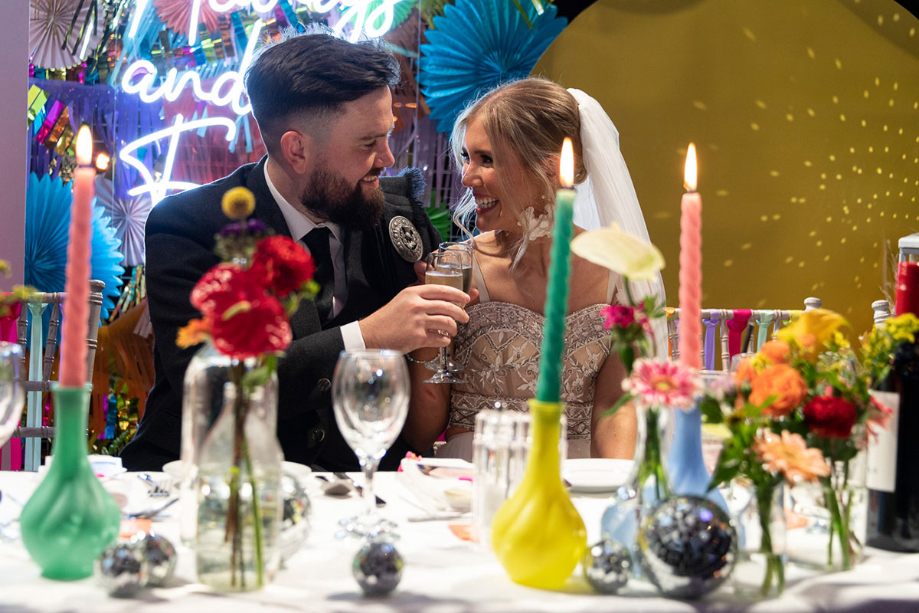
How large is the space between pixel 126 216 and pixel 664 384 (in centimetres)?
308

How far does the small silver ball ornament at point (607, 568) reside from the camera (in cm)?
90

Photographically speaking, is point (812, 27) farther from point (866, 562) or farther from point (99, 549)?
point (99, 549)

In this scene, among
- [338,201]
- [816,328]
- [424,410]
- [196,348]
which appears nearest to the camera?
[816,328]

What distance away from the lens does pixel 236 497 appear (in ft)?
2.81

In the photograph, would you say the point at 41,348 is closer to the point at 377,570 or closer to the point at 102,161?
the point at 102,161

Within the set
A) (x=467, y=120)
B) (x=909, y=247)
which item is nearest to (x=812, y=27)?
(x=909, y=247)

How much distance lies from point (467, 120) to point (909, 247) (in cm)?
235

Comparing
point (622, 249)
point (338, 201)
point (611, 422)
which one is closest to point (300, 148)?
point (338, 201)

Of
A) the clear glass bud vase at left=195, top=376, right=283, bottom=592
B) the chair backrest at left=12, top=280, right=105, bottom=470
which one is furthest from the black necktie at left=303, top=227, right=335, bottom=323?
the clear glass bud vase at left=195, top=376, right=283, bottom=592

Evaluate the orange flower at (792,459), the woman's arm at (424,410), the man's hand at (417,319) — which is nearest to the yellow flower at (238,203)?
the orange flower at (792,459)

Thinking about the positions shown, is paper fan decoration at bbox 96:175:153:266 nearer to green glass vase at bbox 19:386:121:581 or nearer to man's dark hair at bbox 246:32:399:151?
man's dark hair at bbox 246:32:399:151

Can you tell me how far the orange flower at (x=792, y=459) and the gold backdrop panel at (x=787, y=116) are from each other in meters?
3.34

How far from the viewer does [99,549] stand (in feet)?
2.97

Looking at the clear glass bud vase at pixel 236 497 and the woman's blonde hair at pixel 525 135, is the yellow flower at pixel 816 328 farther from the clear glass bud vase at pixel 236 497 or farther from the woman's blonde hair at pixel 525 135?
the woman's blonde hair at pixel 525 135
